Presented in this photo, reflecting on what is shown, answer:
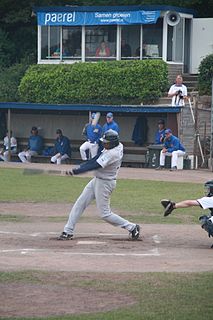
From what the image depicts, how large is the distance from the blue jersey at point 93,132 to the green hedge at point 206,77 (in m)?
5.66

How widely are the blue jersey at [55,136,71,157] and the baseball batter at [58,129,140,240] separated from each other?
59.4 feet

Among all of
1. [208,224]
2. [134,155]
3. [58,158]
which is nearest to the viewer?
[208,224]

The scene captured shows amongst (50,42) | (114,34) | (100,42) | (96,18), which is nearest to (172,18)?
(114,34)

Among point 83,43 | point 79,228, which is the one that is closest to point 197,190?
point 79,228

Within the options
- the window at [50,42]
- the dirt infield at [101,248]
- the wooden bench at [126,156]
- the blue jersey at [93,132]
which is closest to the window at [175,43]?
the window at [50,42]

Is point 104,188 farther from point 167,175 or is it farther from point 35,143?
point 35,143

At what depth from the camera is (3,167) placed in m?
29.0

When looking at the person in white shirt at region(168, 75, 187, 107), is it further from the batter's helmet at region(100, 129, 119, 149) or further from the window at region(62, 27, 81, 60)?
the batter's helmet at region(100, 129, 119, 149)

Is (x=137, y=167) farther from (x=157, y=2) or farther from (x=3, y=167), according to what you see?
(x=157, y=2)

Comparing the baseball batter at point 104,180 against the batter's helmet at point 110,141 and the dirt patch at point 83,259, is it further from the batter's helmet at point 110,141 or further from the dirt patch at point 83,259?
the dirt patch at point 83,259

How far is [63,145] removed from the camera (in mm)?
31984

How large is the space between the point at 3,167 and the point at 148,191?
8750mm

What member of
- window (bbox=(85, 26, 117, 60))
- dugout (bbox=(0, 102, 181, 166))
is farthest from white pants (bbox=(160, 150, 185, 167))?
window (bbox=(85, 26, 117, 60))

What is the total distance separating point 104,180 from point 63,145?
60.8ft
